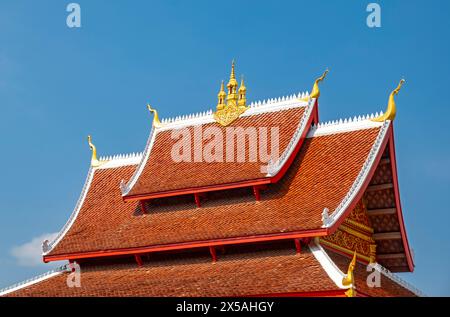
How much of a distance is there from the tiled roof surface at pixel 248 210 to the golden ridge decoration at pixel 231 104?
2.72 metres

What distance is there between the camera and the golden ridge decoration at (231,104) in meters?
29.0

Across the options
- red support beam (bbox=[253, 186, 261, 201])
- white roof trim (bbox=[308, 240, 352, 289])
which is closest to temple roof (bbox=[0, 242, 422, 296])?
white roof trim (bbox=[308, 240, 352, 289])

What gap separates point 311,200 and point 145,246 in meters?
5.07

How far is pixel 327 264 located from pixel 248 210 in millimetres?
3976

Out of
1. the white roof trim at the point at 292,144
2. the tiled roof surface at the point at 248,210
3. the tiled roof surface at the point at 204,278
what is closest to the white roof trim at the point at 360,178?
the tiled roof surface at the point at 248,210

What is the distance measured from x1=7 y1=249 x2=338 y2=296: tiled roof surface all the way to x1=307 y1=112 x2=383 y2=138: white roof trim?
4.86 metres

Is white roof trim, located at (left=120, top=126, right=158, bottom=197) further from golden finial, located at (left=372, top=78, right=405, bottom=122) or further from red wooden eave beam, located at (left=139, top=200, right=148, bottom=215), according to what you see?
golden finial, located at (left=372, top=78, right=405, bottom=122)

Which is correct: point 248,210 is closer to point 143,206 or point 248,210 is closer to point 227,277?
point 227,277

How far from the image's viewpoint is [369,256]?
27.6 m

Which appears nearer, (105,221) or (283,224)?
(283,224)

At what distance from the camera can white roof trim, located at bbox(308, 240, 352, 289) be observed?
71.4 ft

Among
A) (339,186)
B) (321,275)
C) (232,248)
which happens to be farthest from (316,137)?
(321,275)
